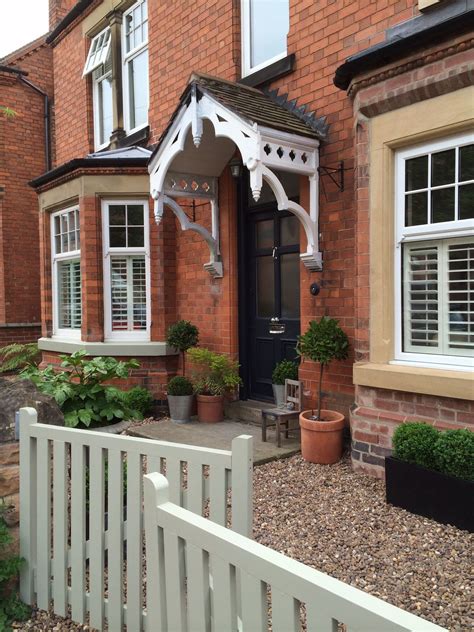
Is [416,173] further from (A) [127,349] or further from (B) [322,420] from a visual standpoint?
(A) [127,349]

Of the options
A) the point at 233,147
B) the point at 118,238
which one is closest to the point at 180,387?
the point at 118,238

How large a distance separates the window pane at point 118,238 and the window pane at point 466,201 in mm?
4993

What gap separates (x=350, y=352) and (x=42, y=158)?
30.5 ft

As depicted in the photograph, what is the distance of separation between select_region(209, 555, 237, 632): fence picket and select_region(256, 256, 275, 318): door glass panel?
5.19 meters

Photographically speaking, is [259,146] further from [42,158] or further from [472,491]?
[42,158]

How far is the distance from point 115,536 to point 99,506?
6.0 inches

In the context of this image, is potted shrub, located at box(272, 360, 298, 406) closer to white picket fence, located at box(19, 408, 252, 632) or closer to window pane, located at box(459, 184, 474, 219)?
window pane, located at box(459, 184, 474, 219)

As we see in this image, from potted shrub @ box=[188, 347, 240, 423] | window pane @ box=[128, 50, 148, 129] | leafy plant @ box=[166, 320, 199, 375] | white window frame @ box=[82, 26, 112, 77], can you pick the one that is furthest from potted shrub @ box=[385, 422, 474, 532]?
white window frame @ box=[82, 26, 112, 77]

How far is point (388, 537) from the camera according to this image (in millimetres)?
3465

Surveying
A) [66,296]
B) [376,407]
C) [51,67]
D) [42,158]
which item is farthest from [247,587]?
[51,67]

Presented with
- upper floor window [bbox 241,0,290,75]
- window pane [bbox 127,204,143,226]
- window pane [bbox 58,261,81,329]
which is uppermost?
upper floor window [bbox 241,0,290,75]

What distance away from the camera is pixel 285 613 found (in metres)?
1.27

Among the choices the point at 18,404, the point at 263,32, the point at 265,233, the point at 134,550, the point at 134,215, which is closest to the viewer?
the point at 134,550

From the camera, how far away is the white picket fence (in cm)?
219
